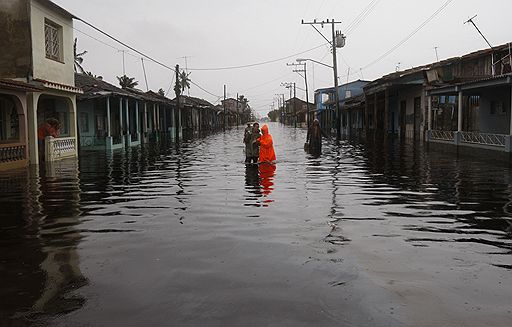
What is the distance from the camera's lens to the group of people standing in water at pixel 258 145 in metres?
16.8

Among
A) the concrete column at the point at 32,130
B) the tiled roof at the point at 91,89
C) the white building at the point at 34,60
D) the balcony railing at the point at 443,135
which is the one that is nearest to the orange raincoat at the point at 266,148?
the white building at the point at 34,60

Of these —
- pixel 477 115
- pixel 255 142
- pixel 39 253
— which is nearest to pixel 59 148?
pixel 255 142

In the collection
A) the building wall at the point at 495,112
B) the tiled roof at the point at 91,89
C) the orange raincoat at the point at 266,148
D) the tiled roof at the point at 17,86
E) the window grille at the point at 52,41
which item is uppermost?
the window grille at the point at 52,41

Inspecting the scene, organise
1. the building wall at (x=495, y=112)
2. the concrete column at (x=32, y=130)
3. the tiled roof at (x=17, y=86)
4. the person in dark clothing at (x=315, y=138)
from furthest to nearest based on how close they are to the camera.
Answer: the building wall at (x=495, y=112)
the person in dark clothing at (x=315, y=138)
the concrete column at (x=32, y=130)
the tiled roof at (x=17, y=86)

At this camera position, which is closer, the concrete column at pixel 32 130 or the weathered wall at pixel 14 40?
the weathered wall at pixel 14 40

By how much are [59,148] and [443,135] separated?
18.3 metres

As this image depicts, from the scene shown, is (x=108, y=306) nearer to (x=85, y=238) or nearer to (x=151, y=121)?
(x=85, y=238)

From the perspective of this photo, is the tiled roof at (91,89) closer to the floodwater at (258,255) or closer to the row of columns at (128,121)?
the row of columns at (128,121)

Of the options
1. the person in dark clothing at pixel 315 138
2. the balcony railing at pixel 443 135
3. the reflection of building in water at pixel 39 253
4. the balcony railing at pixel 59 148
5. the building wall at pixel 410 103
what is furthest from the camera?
the building wall at pixel 410 103

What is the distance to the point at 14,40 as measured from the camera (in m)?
17.9

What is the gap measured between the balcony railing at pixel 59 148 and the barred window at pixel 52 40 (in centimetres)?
330

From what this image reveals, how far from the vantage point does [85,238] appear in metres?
6.65

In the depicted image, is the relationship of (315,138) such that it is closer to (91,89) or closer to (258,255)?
(91,89)

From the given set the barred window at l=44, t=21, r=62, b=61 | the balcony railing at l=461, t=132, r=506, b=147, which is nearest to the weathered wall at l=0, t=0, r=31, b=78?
the barred window at l=44, t=21, r=62, b=61
